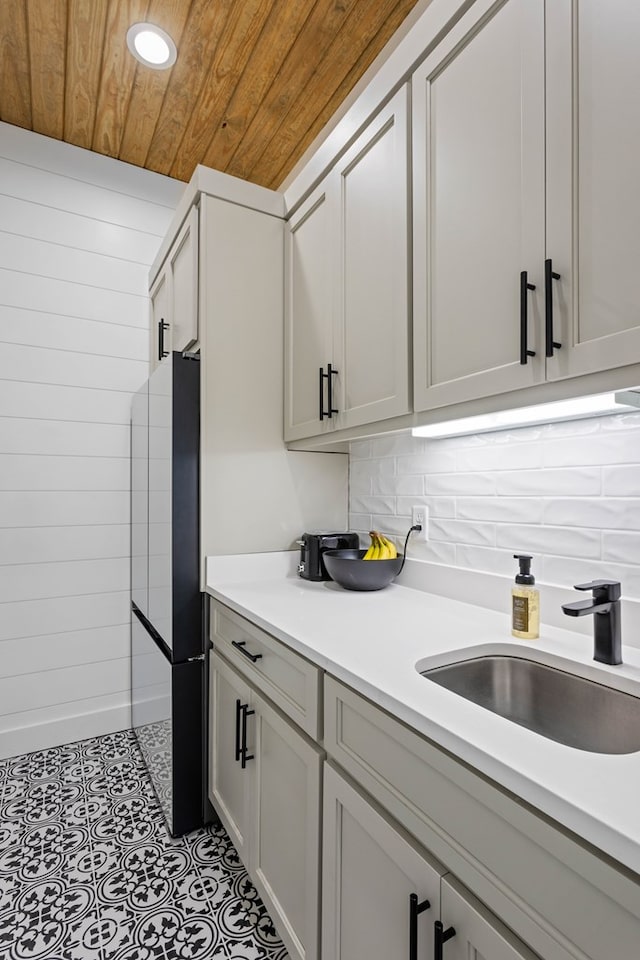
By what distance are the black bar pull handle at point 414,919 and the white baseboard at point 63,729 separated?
2163mm

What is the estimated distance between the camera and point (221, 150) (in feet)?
8.14

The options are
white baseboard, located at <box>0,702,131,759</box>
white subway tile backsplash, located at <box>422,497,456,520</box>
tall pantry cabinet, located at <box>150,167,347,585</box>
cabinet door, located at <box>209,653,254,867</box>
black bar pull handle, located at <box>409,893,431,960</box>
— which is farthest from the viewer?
white baseboard, located at <box>0,702,131,759</box>

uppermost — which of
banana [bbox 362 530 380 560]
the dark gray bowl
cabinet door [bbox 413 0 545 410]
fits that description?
cabinet door [bbox 413 0 545 410]

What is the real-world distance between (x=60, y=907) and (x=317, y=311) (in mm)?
2031

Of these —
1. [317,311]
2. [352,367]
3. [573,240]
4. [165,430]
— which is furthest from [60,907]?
[573,240]

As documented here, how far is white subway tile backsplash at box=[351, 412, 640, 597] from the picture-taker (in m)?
1.16

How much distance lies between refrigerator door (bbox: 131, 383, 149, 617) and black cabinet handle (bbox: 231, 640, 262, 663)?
2.55 feet

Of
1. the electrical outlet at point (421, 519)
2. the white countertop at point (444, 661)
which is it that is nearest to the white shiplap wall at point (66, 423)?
the white countertop at point (444, 661)

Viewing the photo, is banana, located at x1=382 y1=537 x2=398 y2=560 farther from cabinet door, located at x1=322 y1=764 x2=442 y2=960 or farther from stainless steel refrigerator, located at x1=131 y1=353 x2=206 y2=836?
cabinet door, located at x1=322 y1=764 x2=442 y2=960

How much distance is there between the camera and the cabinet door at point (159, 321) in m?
2.35

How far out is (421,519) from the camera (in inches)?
69.5

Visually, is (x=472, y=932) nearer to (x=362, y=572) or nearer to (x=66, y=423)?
(x=362, y=572)

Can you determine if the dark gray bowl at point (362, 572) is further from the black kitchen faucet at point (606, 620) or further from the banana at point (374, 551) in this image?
the black kitchen faucet at point (606, 620)

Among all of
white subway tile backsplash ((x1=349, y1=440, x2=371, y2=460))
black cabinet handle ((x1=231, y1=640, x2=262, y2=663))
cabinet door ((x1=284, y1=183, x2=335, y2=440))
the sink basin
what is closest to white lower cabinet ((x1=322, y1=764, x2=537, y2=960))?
the sink basin
